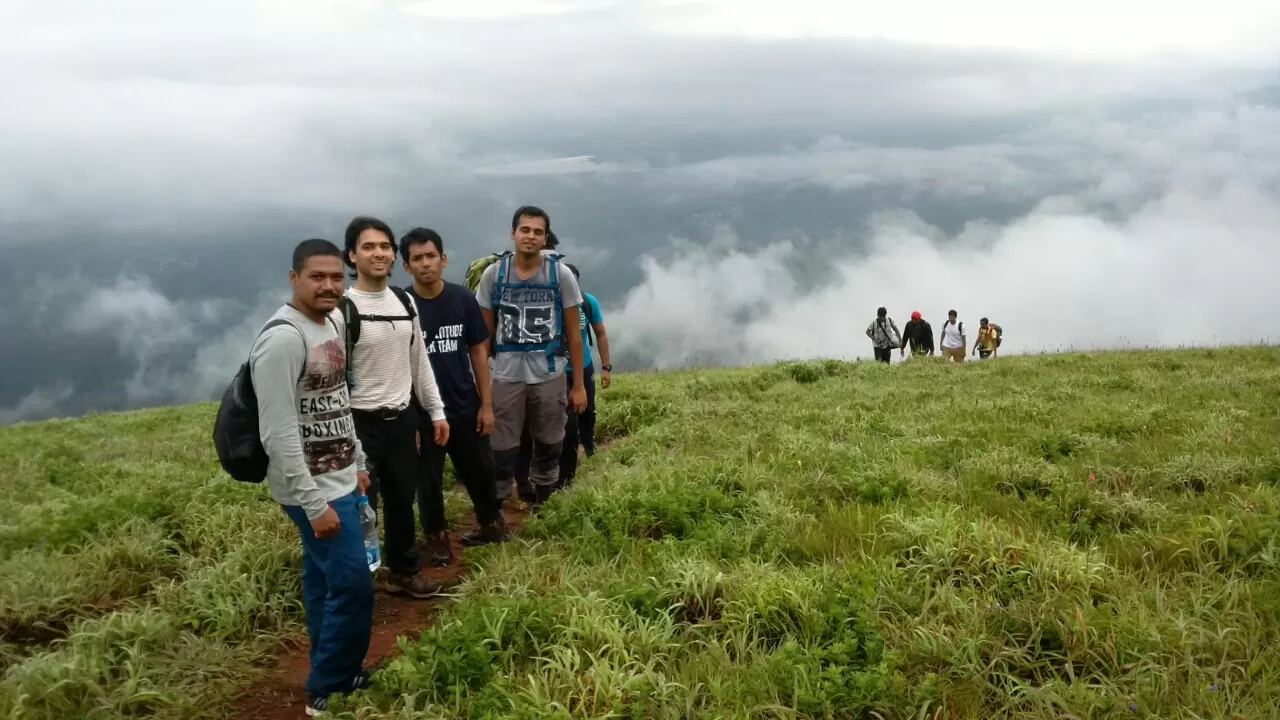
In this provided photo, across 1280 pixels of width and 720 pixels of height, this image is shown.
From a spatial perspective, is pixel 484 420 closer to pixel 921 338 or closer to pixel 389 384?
pixel 389 384

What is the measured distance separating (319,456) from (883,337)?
1576 cm

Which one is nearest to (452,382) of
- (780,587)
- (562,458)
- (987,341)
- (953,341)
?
(562,458)

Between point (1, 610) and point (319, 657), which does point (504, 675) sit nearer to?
point (319, 657)

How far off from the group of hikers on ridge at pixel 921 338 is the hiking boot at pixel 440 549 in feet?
43.1

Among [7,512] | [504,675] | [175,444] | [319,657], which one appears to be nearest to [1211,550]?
[504,675]

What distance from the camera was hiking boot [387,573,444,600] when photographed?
521cm

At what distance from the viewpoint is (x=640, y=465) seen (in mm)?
7305

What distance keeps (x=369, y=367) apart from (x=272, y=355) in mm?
1342

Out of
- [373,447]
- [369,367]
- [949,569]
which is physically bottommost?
[949,569]

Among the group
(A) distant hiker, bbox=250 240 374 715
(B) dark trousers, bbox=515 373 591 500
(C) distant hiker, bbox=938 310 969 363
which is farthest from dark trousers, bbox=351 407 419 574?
(C) distant hiker, bbox=938 310 969 363

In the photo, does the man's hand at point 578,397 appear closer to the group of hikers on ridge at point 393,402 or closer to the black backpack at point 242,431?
the group of hikers on ridge at point 393,402

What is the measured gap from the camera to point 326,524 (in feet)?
11.7

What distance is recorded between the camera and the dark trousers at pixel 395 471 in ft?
15.9

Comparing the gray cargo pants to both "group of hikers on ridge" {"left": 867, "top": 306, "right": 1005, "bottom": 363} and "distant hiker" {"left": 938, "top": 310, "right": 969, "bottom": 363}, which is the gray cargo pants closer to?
"group of hikers on ridge" {"left": 867, "top": 306, "right": 1005, "bottom": 363}
